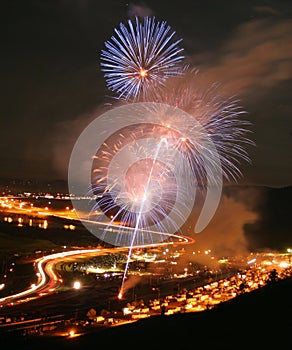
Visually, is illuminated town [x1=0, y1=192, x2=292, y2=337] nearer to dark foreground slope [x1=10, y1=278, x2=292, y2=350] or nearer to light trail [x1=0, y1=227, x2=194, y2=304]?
light trail [x1=0, y1=227, x2=194, y2=304]

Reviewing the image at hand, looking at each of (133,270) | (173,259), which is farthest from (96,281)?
(173,259)

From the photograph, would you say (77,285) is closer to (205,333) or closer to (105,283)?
(105,283)

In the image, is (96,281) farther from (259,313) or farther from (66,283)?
(259,313)

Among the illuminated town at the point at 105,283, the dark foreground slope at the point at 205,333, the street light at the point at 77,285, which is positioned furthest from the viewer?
the street light at the point at 77,285

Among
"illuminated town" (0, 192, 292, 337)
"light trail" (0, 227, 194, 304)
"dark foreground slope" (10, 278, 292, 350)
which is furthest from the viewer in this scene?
"light trail" (0, 227, 194, 304)

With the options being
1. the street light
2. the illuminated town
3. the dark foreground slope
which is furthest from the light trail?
the dark foreground slope

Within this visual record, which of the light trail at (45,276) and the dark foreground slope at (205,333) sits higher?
the light trail at (45,276)

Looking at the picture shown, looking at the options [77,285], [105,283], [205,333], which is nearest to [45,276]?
[77,285]

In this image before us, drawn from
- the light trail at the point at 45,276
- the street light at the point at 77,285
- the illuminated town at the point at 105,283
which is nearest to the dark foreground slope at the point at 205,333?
the illuminated town at the point at 105,283

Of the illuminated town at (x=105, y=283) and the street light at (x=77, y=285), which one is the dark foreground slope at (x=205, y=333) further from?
the street light at (x=77, y=285)
